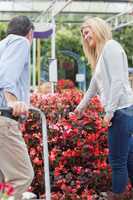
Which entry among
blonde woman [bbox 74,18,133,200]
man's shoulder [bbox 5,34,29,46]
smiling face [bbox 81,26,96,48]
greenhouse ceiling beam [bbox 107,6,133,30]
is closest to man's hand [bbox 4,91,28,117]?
man's shoulder [bbox 5,34,29,46]

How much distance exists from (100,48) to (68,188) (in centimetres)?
124

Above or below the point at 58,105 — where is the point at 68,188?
below

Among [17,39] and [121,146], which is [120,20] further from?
[17,39]

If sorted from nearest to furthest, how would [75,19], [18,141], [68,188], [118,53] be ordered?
[18,141] < [118,53] < [68,188] < [75,19]

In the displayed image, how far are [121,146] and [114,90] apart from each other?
0.48 metres

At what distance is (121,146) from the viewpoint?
4.32m

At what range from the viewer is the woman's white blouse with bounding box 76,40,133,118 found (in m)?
4.18

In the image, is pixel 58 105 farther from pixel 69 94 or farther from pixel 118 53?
pixel 118 53

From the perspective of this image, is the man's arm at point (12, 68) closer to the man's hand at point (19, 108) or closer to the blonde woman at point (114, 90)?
the man's hand at point (19, 108)

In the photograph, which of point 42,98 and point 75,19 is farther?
point 75,19

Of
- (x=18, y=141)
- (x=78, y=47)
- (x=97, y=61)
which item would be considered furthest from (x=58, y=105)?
(x=78, y=47)

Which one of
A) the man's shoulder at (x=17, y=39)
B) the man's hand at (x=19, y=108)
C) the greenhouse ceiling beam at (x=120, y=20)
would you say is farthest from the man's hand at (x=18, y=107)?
the greenhouse ceiling beam at (x=120, y=20)

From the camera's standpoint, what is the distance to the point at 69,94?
5.30 metres

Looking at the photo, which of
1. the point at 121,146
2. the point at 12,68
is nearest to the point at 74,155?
the point at 121,146
